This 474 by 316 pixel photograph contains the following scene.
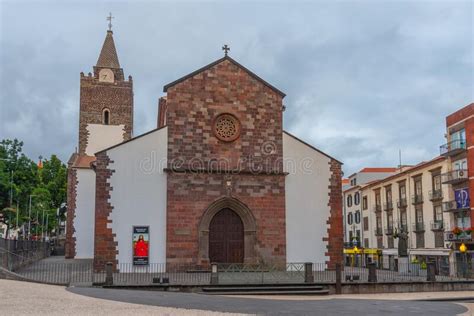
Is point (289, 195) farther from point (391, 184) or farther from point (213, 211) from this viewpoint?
point (391, 184)

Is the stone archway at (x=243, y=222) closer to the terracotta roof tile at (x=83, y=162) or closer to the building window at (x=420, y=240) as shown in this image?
the terracotta roof tile at (x=83, y=162)

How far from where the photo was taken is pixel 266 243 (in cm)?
2544

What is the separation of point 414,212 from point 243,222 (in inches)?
885

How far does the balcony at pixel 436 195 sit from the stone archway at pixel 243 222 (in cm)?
1937

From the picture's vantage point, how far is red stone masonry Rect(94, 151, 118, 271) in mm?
23406

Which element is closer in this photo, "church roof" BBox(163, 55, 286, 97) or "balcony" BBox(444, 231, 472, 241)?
"church roof" BBox(163, 55, 286, 97)

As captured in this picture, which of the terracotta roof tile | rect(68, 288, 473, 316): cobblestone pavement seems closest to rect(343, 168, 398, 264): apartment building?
the terracotta roof tile

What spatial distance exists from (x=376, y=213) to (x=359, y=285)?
31.8 metres

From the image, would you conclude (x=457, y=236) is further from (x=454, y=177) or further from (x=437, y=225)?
(x=437, y=225)

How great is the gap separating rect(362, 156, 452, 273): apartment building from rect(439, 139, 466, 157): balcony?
0.77 metres

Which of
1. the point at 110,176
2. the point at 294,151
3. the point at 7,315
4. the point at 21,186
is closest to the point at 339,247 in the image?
the point at 294,151

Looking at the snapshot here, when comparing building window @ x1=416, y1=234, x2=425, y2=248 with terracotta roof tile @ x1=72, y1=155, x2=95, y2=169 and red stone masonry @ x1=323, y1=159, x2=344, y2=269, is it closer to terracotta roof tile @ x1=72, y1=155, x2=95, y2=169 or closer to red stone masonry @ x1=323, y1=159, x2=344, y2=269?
red stone masonry @ x1=323, y1=159, x2=344, y2=269

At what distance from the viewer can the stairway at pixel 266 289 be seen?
19016 mm

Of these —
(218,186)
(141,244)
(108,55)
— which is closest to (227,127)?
(218,186)
